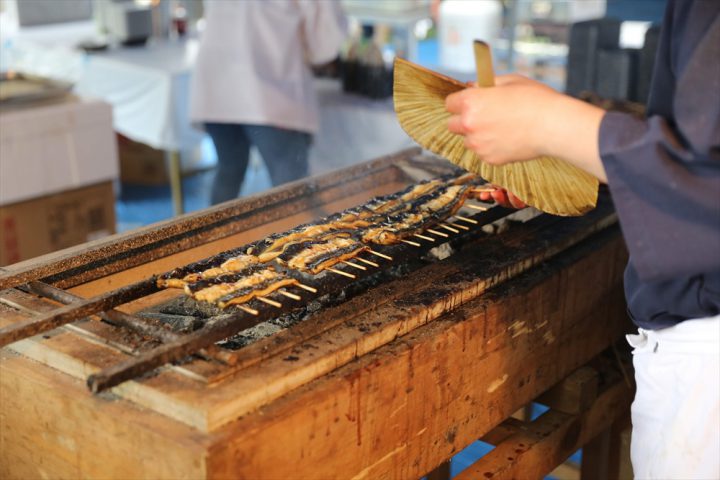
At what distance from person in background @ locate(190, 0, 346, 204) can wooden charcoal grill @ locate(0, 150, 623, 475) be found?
1.72 m

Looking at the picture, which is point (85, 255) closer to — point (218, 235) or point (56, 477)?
point (218, 235)

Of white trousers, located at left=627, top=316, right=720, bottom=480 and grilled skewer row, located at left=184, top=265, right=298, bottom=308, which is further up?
grilled skewer row, located at left=184, top=265, right=298, bottom=308

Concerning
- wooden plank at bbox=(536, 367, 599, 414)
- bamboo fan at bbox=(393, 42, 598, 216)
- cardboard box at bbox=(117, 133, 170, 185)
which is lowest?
cardboard box at bbox=(117, 133, 170, 185)

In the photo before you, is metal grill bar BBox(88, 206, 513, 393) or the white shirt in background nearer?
metal grill bar BBox(88, 206, 513, 393)

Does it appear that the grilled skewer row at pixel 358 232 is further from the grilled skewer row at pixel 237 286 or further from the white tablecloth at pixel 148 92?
the white tablecloth at pixel 148 92

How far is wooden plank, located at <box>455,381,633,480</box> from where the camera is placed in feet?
7.05

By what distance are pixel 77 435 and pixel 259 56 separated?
9.71 ft

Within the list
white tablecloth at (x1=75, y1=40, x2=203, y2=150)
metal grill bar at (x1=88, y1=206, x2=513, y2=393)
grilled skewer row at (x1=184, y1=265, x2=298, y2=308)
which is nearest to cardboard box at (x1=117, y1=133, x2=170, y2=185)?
white tablecloth at (x1=75, y1=40, x2=203, y2=150)

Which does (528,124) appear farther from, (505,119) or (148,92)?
(148,92)

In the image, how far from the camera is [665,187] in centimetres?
145

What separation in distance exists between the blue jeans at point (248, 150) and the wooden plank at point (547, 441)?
2.25 meters

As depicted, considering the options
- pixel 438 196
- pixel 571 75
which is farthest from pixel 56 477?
pixel 571 75

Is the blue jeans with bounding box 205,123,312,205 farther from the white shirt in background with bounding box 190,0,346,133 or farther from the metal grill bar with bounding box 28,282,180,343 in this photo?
the metal grill bar with bounding box 28,282,180,343

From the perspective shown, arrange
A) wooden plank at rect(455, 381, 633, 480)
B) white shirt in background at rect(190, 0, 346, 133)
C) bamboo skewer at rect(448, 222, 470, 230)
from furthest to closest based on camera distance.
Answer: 1. white shirt in background at rect(190, 0, 346, 133)
2. bamboo skewer at rect(448, 222, 470, 230)
3. wooden plank at rect(455, 381, 633, 480)
